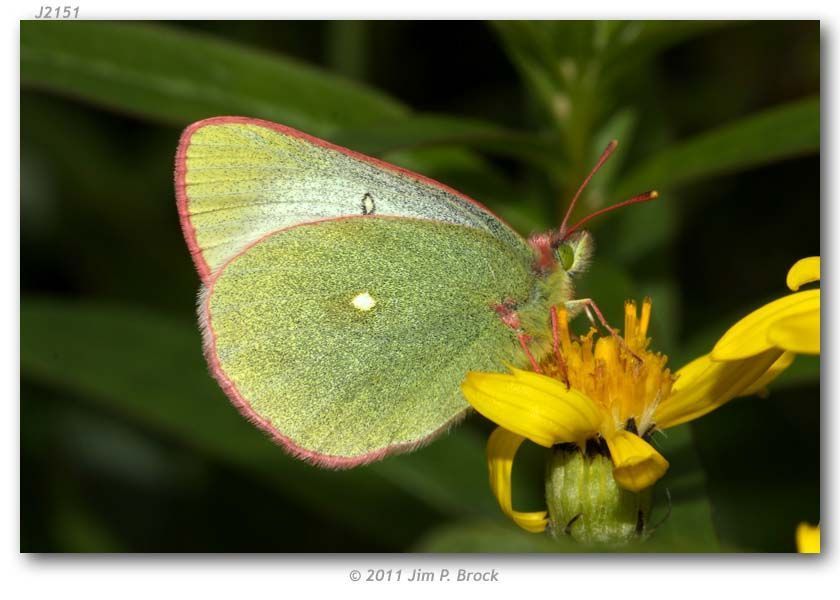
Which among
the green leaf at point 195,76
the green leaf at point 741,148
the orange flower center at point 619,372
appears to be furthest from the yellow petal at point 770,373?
the green leaf at point 195,76

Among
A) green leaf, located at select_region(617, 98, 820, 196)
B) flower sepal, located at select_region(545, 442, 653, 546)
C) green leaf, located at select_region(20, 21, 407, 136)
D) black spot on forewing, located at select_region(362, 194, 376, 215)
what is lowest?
flower sepal, located at select_region(545, 442, 653, 546)

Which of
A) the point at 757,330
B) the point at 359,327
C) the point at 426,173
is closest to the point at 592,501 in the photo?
the point at 757,330

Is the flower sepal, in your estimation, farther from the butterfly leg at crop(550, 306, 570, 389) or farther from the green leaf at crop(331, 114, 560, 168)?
the green leaf at crop(331, 114, 560, 168)

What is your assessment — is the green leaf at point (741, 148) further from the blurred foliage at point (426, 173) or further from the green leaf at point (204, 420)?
the green leaf at point (204, 420)

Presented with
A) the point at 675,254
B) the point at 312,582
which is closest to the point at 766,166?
the point at 675,254

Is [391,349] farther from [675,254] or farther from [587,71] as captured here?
[675,254]

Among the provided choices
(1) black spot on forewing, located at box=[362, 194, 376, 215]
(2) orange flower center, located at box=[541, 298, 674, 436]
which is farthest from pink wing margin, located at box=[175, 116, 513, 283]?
(2) orange flower center, located at box=[541, 298, 674, 436]
